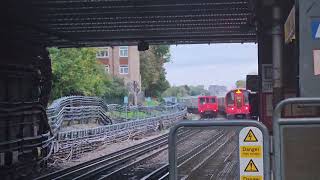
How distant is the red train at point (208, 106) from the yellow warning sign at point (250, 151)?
228 feet

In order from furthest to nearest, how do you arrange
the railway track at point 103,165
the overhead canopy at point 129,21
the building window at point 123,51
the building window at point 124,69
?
the building window at point 124,69 → the building window at point 123,51 → the railway track at point 103,165 → the overhead canopy at point 129,21

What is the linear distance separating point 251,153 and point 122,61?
341 ft

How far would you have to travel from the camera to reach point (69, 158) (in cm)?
2769

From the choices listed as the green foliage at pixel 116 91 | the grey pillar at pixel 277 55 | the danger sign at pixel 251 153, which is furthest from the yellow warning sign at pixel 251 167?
the green foliage at pixel 116 91

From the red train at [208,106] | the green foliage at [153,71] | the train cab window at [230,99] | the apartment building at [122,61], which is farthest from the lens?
the apartment building at [122,61]

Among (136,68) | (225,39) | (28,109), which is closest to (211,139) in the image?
(28,109)

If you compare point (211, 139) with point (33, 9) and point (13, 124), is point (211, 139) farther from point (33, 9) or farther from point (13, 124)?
point (13, 124)

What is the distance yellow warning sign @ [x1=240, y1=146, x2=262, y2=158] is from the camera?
4527 mm

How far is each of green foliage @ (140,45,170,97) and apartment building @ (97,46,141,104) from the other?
4.23 feet

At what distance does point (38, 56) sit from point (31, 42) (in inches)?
48.0

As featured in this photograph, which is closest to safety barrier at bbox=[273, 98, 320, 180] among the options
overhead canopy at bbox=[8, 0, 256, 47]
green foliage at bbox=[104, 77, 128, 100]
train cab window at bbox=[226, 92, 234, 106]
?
overhead canopy at bbox=[8, 0, 256, 47]

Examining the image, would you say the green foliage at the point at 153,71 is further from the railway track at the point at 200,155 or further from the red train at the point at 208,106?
the railway track at the point at 200,155

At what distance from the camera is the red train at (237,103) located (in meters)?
59.0

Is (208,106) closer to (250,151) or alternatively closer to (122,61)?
(122,61)
